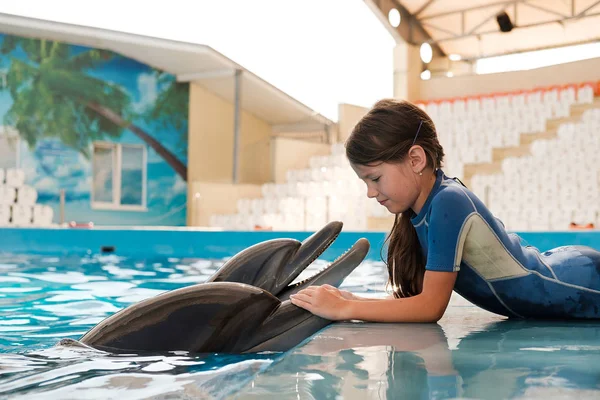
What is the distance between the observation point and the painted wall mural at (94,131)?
1883cm

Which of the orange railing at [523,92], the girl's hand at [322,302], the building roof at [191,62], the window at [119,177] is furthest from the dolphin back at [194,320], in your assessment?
the window at [119,177]

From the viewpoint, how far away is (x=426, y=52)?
20656 millimetres

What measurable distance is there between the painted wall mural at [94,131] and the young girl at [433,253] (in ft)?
59.3

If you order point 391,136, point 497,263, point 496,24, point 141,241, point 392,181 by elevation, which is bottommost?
point 141,241

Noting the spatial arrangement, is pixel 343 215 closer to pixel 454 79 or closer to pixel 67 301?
pixel 454 79

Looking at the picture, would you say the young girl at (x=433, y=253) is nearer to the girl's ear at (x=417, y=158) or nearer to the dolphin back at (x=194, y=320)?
the girl's ear at (x=417, y=158)

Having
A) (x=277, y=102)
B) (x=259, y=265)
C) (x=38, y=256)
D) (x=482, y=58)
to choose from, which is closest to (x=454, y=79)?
(x=482, y=58)

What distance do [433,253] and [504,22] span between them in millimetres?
18131

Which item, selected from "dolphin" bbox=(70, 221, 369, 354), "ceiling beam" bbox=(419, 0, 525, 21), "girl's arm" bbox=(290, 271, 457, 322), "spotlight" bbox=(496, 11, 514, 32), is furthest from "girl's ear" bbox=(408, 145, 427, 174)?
"ceiling beam" bbox=(419, 0, 525, 21)

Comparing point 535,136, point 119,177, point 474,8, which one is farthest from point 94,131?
point 535,136

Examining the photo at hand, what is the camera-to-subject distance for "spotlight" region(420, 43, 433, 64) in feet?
67.4

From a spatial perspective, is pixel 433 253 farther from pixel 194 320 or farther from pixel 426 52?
pixel 426 52

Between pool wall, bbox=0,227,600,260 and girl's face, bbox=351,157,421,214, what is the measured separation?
23.8 ft

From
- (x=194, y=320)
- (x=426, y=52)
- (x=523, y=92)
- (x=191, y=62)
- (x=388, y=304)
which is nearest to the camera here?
(x=194, y=320)
